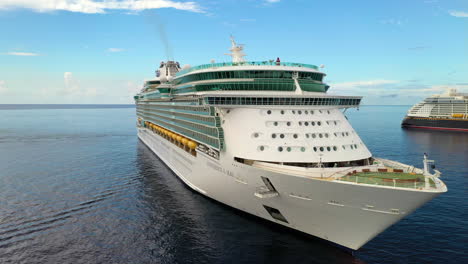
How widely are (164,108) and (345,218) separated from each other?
108ft

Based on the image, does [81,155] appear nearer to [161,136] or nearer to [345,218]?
[161,136]

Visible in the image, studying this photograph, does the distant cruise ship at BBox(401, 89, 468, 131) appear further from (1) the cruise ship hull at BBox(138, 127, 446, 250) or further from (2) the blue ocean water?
(1) the cruise ship hull at BBox(138, 127, 446, 250)

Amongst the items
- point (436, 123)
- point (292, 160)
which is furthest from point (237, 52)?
point (436, 123)

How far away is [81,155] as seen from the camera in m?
52.6

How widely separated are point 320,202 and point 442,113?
111 m

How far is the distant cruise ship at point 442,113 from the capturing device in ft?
321

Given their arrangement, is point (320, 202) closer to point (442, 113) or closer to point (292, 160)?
point (292, 160)

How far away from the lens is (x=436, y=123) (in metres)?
102

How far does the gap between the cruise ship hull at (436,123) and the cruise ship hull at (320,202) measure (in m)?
102

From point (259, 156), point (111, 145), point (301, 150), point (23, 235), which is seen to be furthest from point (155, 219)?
point (111, 145)

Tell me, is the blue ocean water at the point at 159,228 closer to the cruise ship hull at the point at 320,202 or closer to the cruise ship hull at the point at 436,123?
the cruise ship hull at the point at 320,202

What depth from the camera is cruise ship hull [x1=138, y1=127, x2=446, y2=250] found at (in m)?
15.9

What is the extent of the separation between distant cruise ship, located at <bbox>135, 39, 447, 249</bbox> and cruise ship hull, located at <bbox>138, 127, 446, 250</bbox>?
57mm

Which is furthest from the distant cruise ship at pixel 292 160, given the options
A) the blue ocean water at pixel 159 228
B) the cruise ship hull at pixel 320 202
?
the blue ocean water at pixel 159 228
